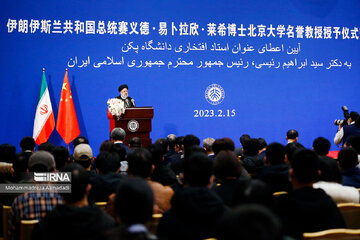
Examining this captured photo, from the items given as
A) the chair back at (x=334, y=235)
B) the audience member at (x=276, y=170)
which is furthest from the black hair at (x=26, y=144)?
the chair back at (x=334, y=235)

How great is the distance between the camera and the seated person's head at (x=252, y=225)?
1101mm

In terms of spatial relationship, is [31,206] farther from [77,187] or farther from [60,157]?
[60,157]

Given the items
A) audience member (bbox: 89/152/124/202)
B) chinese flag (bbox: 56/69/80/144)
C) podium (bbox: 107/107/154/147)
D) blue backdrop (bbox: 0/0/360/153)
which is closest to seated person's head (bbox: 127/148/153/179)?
audience member (bbox: 89/152/124/202)

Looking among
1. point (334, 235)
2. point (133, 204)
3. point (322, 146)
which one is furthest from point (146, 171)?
point (322, 146)

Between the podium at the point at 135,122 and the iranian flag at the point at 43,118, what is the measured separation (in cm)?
147

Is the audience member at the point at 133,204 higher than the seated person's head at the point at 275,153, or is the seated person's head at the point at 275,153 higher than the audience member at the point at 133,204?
the seated person's head at the point at 275,153

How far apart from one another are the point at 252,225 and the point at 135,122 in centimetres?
486

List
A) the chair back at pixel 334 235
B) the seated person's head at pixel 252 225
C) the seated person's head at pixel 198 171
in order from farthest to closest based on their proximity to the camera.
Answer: the seated person's head at pixel 198 171 → the chair back at pixel 334 235 → the seated person's head at pixel 252 225

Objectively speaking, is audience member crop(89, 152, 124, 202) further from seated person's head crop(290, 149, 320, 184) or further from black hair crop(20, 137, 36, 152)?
black hair crop(20, 137, 36, 152)

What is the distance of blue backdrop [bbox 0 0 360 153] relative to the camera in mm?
7141

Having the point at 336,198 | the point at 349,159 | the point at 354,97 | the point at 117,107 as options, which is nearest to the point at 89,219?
the point at 336,198

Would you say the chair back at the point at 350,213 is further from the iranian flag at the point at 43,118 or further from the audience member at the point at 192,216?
the iranian flag at the point at 43,118

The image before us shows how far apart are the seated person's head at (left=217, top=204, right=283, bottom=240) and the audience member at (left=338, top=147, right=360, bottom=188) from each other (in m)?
2.41

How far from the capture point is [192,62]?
26.0 ft
